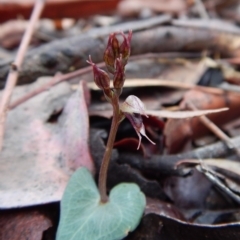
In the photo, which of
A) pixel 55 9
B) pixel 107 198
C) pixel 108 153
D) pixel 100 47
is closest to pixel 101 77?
pixel 108 153

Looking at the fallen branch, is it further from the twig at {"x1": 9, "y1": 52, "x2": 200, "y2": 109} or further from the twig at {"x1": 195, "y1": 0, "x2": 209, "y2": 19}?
the twig at {"x1": 195, "y1": 0, "x2": 209, "y2": 19}

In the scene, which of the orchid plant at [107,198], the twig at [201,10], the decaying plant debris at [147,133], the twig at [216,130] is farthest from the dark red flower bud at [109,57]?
the twig at [201,10]

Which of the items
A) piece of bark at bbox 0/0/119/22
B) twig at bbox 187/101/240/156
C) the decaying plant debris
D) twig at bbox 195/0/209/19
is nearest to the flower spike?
the decaying plant debris

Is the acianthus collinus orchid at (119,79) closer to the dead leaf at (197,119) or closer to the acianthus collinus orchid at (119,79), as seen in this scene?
the acianthus collinus orchid at (119,79)

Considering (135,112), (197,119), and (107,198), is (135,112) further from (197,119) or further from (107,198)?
(197,119)

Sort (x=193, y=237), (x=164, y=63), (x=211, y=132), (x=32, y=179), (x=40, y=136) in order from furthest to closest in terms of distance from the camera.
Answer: (x=164, y=63), (x=211, y=132), (x=40, y=136), (x=32, y=179), (x=193, y=237)

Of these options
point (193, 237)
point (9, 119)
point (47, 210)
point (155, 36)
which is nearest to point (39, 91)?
point (9, 119)

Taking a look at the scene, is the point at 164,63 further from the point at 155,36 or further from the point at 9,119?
the point at 9,119
